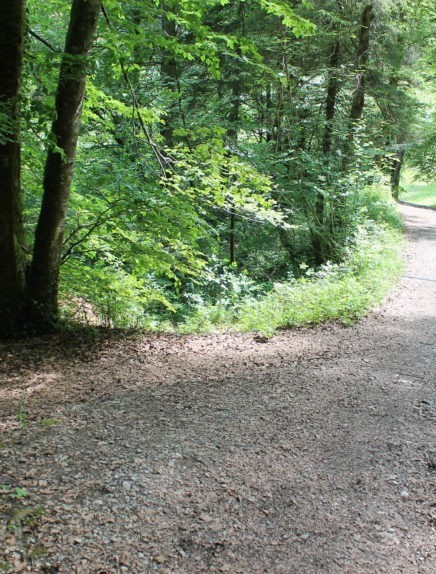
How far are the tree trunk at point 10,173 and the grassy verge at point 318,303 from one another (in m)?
2.81

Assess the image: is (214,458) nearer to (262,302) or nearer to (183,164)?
(183,164)

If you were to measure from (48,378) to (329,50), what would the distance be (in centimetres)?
1326

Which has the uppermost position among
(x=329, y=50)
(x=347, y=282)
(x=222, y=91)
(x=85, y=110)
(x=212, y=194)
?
(x=329, y=50)

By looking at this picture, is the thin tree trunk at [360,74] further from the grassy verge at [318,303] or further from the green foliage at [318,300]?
the grassy verge at [318,303]

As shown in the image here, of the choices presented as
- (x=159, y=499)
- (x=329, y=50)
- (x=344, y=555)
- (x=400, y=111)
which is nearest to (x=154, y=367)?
(x=159, y=499)

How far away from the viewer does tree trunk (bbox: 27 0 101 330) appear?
5.29 meters

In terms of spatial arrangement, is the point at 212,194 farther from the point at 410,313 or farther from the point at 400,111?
the point at 400,111

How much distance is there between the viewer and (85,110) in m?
7.34

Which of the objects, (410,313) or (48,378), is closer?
(48,378)

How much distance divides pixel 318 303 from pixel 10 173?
16.7ft

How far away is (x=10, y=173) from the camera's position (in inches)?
215

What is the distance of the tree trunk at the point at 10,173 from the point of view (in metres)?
4.94

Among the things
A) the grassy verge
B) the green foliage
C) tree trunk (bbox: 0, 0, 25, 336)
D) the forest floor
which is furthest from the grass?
tree trunk (bbox: 0, 0, 25, 336)

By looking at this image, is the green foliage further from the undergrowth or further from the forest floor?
the forest floor
